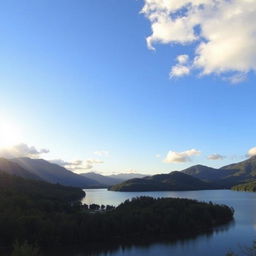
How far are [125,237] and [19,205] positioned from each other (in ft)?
111

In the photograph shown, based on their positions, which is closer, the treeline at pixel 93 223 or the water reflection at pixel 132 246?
the water reflection at pixel 132 246

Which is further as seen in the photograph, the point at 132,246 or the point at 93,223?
the point at 93,223

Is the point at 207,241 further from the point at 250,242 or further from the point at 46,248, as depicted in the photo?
the point at 46,248

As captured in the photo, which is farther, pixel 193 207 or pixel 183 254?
pixel 193 207

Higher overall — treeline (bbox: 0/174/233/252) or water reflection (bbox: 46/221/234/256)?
treeline (bbox: 0/174/233/252)

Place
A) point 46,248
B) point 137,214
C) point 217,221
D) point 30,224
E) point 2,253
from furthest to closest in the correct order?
point 217,221
point 137,214
point 30,224
point 46,248
point 2,253

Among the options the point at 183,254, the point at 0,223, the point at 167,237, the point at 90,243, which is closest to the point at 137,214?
the point at 167,237

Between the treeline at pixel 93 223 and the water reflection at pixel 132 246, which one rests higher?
the treeline at pixel 93 223

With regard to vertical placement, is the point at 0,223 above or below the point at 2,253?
above

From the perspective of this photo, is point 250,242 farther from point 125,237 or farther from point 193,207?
point 193,207

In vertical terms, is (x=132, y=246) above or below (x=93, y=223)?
below

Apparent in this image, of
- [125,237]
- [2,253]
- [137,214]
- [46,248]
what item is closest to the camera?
[2,253]

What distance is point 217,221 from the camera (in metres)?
114

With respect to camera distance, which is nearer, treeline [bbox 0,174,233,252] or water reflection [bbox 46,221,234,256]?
water reflection [bbox 46,221,234,256]
